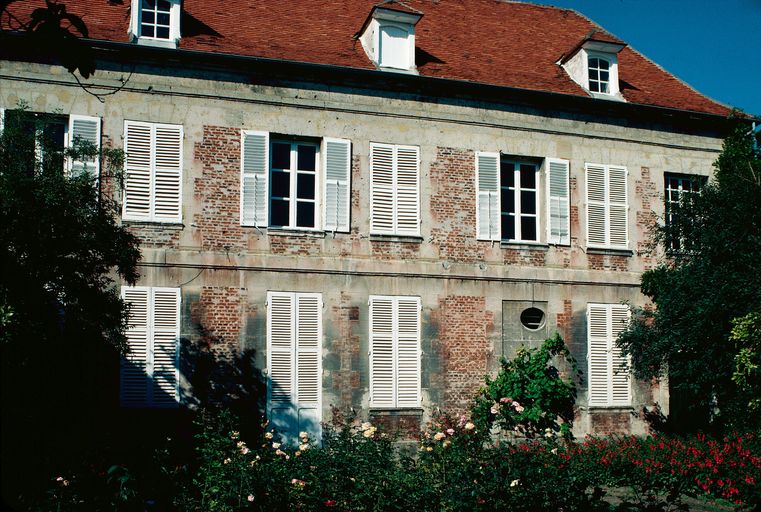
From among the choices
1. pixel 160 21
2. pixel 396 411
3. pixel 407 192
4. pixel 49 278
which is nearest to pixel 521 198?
pixel 407 192

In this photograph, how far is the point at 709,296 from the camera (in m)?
14.6

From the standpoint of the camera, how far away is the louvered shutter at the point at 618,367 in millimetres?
17750

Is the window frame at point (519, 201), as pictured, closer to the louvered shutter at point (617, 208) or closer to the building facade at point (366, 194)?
the building facade at point (366, 194)

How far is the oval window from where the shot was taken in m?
17.4

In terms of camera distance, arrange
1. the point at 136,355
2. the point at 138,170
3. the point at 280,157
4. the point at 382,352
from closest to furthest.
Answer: the point at 136,355
the point at 138,170
the point at 382,352
the point at 280,157

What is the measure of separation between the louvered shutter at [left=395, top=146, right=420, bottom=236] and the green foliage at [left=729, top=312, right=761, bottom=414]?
608 cm

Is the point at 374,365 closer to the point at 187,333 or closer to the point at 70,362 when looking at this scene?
the point at 187,333

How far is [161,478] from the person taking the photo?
10.5 metres

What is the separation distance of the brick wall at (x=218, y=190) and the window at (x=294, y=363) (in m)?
1.38

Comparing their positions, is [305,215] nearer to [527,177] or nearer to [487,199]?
[487,199]

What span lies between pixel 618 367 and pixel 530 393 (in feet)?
7.50

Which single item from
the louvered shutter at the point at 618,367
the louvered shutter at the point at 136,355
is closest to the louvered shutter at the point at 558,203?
the louvered shutter at the point at 618,367

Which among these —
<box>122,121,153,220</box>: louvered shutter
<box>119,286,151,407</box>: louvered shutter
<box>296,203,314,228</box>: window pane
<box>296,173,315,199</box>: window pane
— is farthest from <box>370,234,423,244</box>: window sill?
<box>119,286,151,407</box>: louvered shutter

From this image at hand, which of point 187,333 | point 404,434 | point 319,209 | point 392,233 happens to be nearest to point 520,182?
point 392,233
